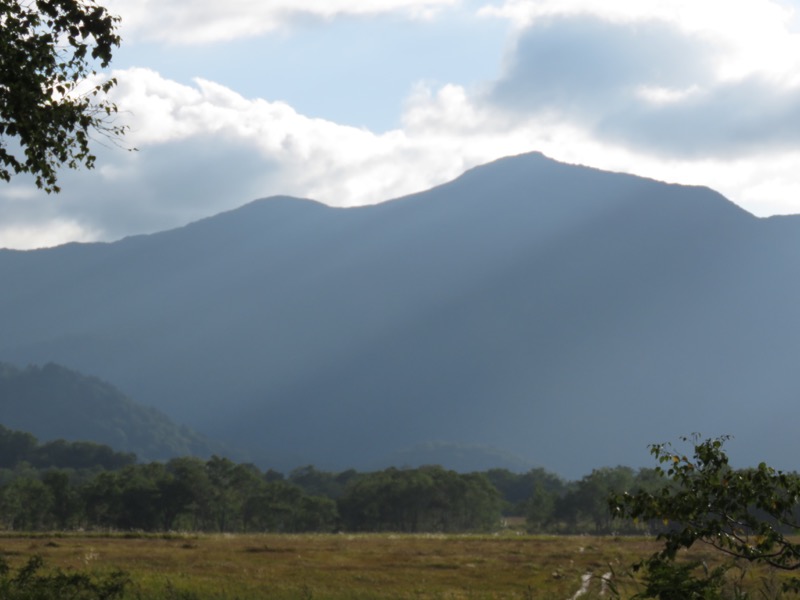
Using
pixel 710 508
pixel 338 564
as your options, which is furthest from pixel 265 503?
pixel 710 508

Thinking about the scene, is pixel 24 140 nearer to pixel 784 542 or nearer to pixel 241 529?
pixel 784 542

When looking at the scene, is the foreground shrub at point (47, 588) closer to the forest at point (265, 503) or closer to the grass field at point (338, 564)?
the grass field at point (338, 564)

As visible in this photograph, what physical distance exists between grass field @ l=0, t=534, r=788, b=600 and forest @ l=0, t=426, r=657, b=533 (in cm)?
4159

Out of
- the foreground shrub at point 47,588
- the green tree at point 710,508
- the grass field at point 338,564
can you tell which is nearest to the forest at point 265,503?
the grass field at point 338,564

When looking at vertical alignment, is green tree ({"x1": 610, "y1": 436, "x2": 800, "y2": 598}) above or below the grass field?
above

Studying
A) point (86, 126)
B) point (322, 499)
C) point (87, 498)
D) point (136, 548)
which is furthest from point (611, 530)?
point (86, 126)

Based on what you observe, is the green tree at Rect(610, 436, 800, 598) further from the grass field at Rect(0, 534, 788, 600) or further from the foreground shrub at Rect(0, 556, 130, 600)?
the grass field at Rect(0, 534, 788, 600)

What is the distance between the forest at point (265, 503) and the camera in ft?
395

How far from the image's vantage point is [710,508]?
1305cm

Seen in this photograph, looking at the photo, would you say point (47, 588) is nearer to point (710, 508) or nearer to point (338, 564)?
point (710, 508)

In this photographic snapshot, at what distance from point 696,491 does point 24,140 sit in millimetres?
14488

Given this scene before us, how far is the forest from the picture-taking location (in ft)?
395

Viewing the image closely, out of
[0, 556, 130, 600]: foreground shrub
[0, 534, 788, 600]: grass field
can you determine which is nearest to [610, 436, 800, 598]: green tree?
[0, 556, 130, 600]: foreground shrub

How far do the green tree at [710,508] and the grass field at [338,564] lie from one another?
22.5 meters
